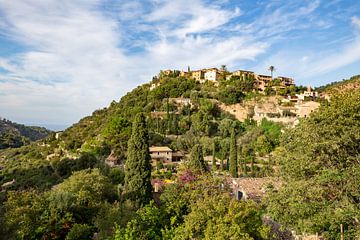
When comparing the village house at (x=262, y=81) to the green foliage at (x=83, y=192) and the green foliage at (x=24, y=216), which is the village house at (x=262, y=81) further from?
the green foliage at (x=24, y=216)

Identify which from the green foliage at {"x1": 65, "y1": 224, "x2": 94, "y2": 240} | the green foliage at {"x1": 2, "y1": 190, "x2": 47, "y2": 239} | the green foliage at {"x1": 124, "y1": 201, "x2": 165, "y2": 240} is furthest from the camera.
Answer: the green foliage at {"x1": 65, "y1": 224, "x2": 94, "y2": 240}

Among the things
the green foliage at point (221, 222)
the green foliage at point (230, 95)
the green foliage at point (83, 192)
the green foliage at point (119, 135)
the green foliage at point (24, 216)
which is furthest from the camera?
the green foliage at point (230, 95)

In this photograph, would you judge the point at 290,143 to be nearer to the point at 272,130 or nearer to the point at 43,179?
the point at 43,179

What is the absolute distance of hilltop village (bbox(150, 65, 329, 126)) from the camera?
47125 mm

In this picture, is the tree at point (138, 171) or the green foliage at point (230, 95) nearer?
the tree at point (138, 171)

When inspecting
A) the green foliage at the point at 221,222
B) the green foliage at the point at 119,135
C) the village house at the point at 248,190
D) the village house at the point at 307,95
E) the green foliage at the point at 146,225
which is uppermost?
the village house at the point at 307,95

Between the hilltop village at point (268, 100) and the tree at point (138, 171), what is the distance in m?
28.8

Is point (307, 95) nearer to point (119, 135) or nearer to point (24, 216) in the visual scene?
point (119, 135)

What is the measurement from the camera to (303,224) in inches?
364

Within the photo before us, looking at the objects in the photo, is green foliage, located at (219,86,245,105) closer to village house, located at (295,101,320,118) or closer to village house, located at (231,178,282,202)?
village house, located at (295,101,320,118)

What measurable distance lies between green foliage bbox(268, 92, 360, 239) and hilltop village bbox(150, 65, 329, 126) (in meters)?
31.5

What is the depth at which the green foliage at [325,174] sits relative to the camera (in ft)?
Result: 29.6

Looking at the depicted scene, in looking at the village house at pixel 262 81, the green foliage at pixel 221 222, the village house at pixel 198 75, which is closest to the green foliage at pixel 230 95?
the village house at pixel 262 81

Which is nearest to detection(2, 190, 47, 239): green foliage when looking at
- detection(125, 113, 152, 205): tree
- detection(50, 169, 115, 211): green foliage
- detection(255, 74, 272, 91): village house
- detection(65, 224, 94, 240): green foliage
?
detection(50, 169, 115, 211): green foliage
